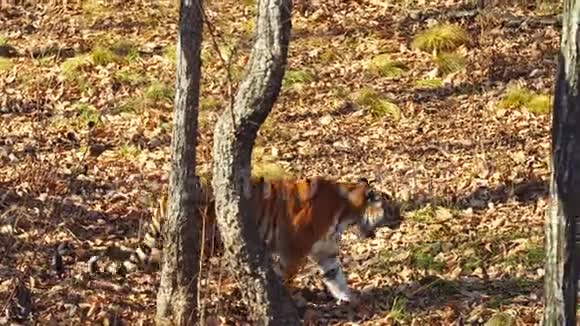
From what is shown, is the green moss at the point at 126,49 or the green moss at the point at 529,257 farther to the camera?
the green moss at the point at 126,49

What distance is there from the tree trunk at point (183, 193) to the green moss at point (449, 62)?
671cm

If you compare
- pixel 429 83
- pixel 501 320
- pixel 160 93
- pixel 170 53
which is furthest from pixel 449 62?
pixel 501 320

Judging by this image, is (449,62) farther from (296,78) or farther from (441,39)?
(296,78)

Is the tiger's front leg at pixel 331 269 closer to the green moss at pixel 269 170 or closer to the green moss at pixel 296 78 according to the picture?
the green moss at pixel 269 170

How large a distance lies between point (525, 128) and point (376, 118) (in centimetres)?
164

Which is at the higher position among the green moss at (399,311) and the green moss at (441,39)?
the green moss at (441,39)

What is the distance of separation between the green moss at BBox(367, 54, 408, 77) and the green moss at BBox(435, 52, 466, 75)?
1.41 ft

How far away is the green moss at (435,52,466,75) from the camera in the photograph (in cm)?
1295

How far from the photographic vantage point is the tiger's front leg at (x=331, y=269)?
7621 mm

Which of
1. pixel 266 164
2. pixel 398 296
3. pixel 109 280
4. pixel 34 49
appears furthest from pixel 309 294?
pixel 34 49

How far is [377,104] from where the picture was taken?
11969 mm

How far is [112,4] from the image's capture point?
1655cm

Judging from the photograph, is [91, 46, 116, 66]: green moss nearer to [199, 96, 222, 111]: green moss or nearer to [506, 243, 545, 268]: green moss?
[199, 96, 222, 111]: green moss

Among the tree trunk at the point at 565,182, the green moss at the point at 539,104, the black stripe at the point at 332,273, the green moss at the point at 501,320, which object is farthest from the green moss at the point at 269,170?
the tree trunk at the point at 565,182
